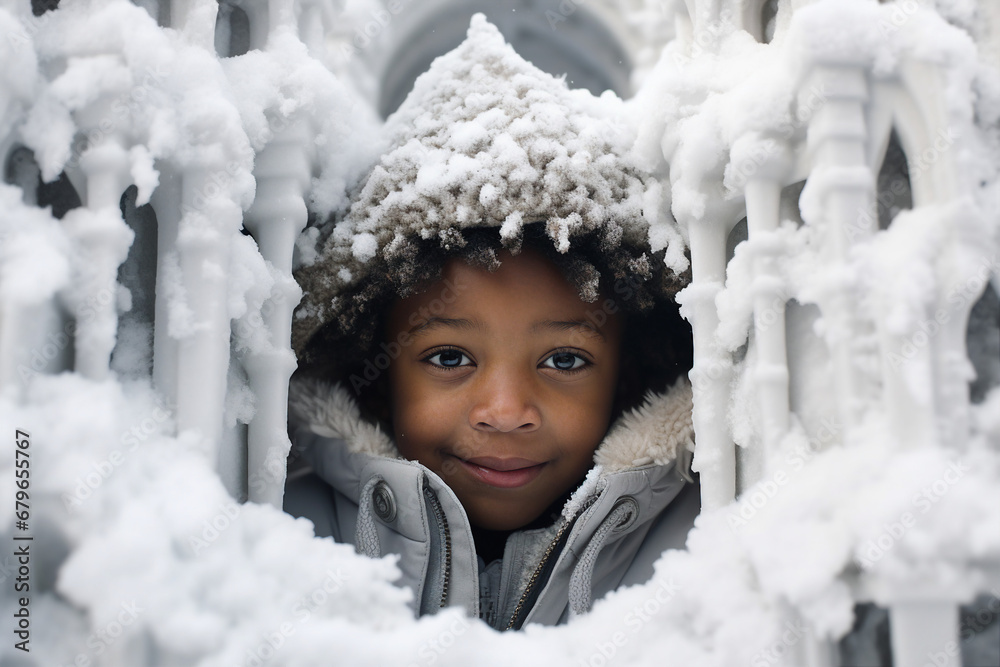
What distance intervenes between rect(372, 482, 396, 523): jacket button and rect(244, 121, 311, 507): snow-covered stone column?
0.63 feet

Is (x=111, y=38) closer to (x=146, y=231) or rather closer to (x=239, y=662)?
(x=146, y=231)

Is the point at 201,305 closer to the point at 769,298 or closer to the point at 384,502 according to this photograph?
the point at 384,502

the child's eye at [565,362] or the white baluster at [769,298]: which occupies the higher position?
the white baluster at [769,298]

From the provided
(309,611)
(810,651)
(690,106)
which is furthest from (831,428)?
(309,611)

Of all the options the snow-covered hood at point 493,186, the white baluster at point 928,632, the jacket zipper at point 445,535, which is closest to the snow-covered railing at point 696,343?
the white baluster at point 928,632

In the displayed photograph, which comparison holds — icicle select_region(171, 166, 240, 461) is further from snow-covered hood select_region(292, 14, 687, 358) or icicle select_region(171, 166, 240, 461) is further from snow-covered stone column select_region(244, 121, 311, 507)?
snow-covered hood select_region(292, 14, 687, 358)

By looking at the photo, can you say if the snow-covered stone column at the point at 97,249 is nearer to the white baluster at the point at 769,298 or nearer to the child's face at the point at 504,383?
the child's face at the point at 504,383

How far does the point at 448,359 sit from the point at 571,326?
17 cm

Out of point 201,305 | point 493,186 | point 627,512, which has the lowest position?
point 627,512

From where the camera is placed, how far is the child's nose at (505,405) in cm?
97

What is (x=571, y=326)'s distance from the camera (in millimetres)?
1034

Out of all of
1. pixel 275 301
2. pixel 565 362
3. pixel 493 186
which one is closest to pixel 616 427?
pixel 565 362

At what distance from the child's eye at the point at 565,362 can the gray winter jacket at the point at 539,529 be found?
95 mm

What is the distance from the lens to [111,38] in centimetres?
70
